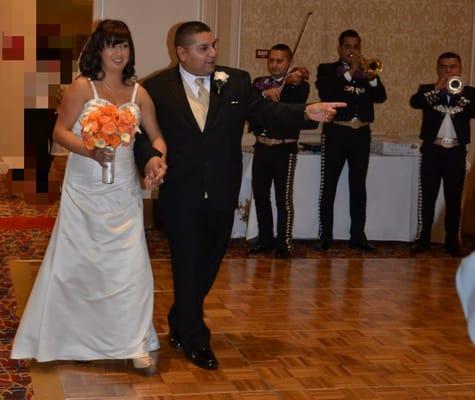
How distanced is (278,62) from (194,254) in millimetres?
3636

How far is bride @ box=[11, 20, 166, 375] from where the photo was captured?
5.07m

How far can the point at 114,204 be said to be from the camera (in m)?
5.09

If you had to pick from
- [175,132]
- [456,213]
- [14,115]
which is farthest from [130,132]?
[14,115]

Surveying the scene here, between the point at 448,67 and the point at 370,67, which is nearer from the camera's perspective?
the point at 448,67

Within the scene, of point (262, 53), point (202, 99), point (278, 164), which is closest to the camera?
point (202, 99)

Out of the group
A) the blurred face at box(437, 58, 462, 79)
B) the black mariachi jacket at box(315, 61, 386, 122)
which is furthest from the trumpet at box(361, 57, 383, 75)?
the blurred face at box(437, 58, 462, 79)

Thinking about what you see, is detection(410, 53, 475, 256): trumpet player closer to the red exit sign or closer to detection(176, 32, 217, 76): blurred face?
the red exit sign

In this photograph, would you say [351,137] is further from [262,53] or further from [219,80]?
[219,80]

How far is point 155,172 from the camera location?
15.9 ft

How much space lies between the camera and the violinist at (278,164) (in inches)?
334

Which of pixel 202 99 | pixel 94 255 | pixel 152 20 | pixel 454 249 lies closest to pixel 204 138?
pixel 202 99

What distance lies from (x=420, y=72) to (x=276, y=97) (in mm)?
3957

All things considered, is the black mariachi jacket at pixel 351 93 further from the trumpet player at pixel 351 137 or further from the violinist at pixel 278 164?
the violinist at pixel 278 164

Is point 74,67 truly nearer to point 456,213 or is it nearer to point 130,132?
point 456,213
